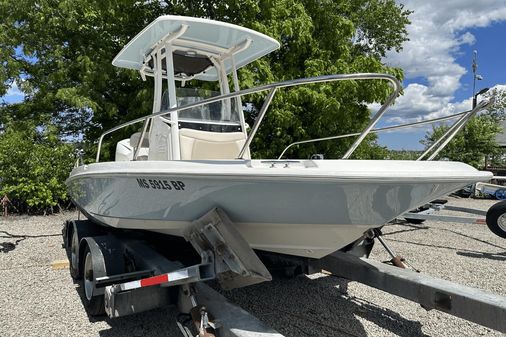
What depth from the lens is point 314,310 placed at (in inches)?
149

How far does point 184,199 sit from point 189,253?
55.8 inches

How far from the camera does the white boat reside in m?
2.39

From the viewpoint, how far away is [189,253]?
4.01m

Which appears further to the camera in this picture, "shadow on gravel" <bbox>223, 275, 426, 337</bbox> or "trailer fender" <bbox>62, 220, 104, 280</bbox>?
"trailer fender" <bbox>62, 220, 104, 280</bbox>

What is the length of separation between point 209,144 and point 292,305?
1736 millimetres

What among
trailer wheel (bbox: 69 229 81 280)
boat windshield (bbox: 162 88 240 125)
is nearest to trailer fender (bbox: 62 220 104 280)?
trailer wheel (bbox: 69 229 81 280)

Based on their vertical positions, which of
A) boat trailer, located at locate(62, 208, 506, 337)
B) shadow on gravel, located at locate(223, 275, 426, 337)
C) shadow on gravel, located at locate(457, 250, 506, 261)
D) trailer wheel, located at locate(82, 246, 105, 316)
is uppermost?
boat trailer, located at locate(62, 208, 506, 337)

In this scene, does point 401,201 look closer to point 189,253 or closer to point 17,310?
point 189,253

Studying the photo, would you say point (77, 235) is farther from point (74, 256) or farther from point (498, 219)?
point (498, 219)

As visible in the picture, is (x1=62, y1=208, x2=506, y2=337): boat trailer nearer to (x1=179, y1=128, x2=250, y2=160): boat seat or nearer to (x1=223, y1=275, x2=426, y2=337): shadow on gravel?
(x1=223, y1=275, x2=426, y2=337): shadow on gravel

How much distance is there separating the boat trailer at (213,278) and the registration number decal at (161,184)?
0.27 metres

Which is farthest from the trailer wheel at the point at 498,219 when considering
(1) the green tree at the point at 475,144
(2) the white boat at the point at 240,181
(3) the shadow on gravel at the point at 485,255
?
(1) the green tree at the point at 475,144

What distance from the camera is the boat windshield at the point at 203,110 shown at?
12.1 feet

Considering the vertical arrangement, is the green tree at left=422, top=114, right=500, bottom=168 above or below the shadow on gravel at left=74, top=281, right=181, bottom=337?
above
